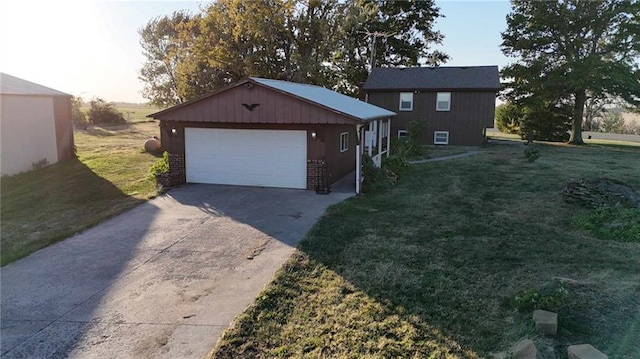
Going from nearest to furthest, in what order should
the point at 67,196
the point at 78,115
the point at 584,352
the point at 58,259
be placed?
1. the point at 584,352
2. the point at 58,259
3. the point at 67,196
4. the point at 78,115

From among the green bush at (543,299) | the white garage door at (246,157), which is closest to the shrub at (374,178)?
the white garage door at (246,157)

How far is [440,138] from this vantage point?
24891 mm

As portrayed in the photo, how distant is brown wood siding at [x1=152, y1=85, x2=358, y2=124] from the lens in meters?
11.7

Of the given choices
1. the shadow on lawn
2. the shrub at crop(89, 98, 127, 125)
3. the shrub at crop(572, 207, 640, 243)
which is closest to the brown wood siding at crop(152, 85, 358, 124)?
the shadow on lawn

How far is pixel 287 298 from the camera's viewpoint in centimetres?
546

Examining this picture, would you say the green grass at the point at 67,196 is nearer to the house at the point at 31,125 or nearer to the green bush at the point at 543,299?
the house at the point at 31,125

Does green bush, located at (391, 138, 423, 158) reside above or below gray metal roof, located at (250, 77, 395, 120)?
below

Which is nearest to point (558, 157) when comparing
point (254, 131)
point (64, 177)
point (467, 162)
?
point (467, 162)

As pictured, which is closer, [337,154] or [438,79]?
[337,154]

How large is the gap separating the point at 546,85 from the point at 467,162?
40.2ft

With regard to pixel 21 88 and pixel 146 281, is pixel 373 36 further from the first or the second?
pixel 146 281

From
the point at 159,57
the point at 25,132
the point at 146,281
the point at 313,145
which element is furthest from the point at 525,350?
the point at 159,57

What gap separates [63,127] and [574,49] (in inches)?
1070

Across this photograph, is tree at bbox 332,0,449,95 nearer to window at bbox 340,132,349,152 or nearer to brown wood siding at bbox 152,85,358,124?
window at bbox 340,132,349,152
